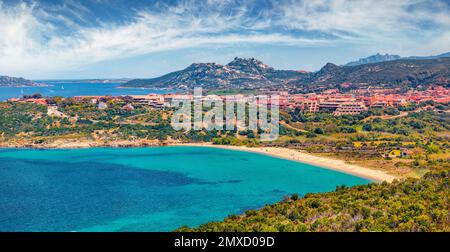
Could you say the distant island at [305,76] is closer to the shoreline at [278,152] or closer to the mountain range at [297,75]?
the mountain range at [297,75]

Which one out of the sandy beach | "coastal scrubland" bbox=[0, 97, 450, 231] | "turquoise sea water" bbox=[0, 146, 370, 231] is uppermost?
"coastal scrubland" bbox=[0, 97, 450, 231]

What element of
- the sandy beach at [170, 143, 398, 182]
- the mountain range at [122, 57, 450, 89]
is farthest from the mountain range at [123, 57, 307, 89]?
the sandy beach at [170, 143, 398, 182]

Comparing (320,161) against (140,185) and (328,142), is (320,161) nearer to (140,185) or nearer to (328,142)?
(328,142)

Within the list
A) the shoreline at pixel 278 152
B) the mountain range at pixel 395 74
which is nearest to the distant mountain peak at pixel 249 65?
the mountain range at pixel 395 74

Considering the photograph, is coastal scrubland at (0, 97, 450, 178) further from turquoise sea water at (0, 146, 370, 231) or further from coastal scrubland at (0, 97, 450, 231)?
turquoise sea water at (0, 146, 370, 231)
